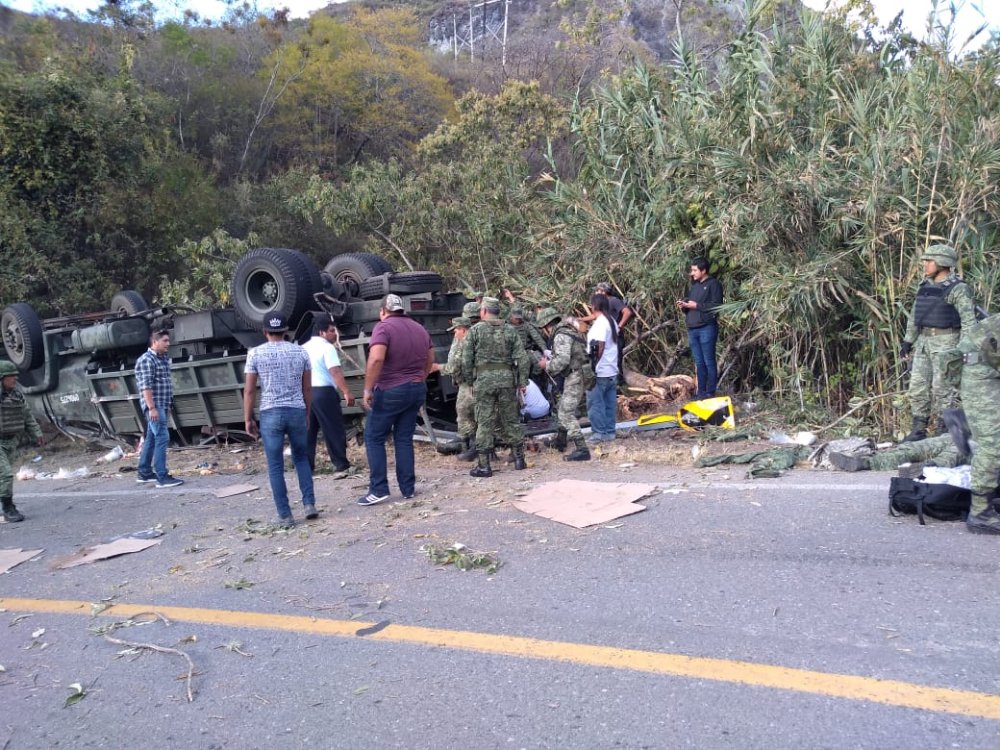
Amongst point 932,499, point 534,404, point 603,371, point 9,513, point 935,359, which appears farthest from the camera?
point 534,404

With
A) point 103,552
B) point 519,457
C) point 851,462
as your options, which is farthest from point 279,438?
point 851,462

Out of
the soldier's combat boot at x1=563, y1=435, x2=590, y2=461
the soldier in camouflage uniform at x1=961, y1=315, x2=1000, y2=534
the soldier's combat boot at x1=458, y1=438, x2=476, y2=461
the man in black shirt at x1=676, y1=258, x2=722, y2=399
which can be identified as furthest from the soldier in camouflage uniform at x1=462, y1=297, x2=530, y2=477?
the soldier in camouflage uniform at x1=961, y1=315, x2=1000, y2=534

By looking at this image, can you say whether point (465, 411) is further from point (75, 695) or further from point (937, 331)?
point (75, 695)

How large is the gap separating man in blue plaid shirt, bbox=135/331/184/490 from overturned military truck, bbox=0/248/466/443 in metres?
1.04

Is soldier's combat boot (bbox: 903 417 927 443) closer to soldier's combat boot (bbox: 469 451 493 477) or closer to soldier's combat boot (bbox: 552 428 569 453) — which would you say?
soldier's combat boot (bbox: 552 428 569 453)

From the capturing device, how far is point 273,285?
33.7ft

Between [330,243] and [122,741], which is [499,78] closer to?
[330,243]

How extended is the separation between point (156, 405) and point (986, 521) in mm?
7732

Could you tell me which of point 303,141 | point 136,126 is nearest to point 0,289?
point 136,126

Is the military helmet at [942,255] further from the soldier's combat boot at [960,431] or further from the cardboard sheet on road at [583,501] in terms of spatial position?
the cardboard sheet on road at [583,501]

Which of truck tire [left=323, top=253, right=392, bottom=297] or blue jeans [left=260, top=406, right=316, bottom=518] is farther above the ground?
truck tire [left=323, top=253, right=392, bottom=297]

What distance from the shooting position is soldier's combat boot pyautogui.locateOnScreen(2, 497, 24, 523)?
8.10m

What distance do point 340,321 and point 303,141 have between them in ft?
60.0

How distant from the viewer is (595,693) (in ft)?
11.5
